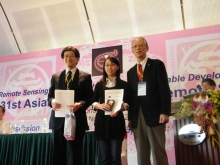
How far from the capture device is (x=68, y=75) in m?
2.38

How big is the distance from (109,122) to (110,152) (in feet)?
0.77

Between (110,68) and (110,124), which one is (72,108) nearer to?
(110,124)

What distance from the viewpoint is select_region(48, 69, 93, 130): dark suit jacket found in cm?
225

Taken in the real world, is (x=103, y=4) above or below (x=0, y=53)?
above

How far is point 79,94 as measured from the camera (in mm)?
2338

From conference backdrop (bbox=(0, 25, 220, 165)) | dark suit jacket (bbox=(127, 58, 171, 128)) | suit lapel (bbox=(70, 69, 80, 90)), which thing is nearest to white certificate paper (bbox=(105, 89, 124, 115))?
dark suit jacket (bbox=(127, 58, 171, 128))

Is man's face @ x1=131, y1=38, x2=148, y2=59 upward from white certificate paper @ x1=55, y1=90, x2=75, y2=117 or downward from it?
upward

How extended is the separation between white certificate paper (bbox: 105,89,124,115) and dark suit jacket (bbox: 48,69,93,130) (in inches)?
7.2

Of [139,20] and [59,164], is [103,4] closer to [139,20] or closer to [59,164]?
[139,20]

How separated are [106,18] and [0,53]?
7.42ft

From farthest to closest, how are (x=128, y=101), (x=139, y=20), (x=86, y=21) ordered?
(x=86, y=21)
(x=139, y=20)
(x=128, y=101)

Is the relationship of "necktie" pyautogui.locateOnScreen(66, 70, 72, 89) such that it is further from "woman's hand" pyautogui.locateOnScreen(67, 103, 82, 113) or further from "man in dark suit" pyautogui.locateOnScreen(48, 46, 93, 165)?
"woman's hand" pyautogui.locateOnScreen(67, 103, 82, 113)

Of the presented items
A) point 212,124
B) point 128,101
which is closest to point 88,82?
point 128,101

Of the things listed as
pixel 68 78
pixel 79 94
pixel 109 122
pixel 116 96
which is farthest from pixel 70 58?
pixel 109 122
